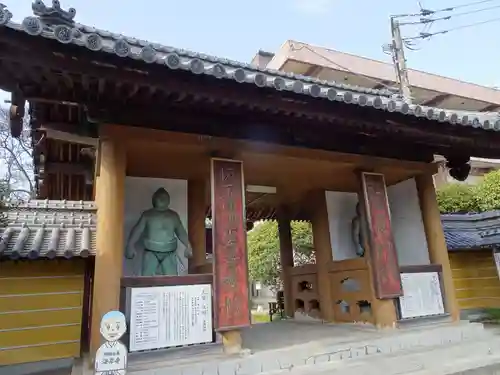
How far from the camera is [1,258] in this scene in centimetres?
423

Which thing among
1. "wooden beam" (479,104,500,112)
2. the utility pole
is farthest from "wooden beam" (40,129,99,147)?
"wooden beam" (479,104,500,112)

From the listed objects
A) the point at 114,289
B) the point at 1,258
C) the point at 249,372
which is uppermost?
the point at 1,258

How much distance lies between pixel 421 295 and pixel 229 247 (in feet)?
10.9

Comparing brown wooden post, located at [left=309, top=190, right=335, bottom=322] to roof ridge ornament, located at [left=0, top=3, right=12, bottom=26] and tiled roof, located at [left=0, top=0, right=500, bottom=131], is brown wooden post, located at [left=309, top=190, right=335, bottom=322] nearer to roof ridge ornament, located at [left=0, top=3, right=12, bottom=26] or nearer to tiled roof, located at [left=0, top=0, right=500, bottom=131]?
tiled roof, located at [left=0, top=0, right=500, bottom=131]

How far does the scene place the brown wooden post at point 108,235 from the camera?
12.3 ft

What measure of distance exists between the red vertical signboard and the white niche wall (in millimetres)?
3073

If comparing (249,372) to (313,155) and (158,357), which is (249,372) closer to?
(158,357)

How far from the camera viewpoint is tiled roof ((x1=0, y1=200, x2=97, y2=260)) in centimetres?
436

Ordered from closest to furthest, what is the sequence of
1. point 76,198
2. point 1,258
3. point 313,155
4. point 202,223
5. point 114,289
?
1. point 114,289
2. point 1,258
3. point 313,155
4. point 202,223
5. point 76,198

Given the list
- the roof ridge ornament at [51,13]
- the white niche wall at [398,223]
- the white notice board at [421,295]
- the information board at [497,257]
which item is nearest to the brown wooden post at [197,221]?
the white niche wall at [398,223]

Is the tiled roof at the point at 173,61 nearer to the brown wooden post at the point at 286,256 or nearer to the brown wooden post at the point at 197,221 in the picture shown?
the brown wooden post at the point at 197,221

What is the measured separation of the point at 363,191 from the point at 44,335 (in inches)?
192

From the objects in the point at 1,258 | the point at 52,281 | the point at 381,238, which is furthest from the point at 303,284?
the point at 1,258

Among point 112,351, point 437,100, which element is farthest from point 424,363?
point 437,100
